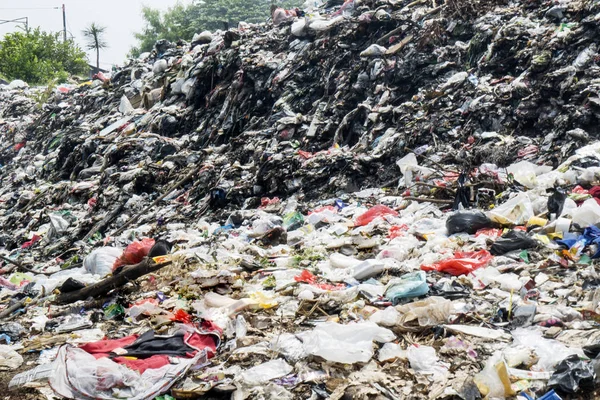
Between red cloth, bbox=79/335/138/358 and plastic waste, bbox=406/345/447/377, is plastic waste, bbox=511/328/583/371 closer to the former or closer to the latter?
plastic waste, bbox=406/345/447/377

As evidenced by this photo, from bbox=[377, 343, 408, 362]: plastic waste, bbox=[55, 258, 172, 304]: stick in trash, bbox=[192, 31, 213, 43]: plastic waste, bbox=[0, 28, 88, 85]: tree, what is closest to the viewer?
bbox=[377, 343, 408, 362]: plastic waste

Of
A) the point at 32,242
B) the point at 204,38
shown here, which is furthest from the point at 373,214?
the point at 204,38

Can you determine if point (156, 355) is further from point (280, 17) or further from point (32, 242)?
point (280, 17)

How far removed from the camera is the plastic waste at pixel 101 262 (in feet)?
16.2

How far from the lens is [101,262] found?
4.97 meters

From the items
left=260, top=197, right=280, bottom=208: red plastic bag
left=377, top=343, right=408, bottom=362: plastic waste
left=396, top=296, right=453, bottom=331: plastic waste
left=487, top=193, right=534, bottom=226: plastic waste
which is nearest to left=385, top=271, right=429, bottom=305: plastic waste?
left=396, top=296, right=453, bottom=331: plastic waste

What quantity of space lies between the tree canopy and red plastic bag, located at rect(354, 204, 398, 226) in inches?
755

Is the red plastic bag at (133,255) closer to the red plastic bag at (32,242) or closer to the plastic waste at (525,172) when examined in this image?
the red plastic bag at (32,242)

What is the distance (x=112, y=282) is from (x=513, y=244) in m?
2.86

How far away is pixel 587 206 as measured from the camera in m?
3.82

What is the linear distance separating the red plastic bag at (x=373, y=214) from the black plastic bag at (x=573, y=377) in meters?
2.97

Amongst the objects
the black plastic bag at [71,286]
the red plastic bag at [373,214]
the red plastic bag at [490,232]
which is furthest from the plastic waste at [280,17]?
the black plastic bag at [71,286]

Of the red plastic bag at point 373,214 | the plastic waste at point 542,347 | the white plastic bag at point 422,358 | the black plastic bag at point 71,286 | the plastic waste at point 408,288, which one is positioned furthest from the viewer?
the red plastic bag at point 373,214

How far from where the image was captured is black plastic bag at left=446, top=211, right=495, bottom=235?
4.29 meters
